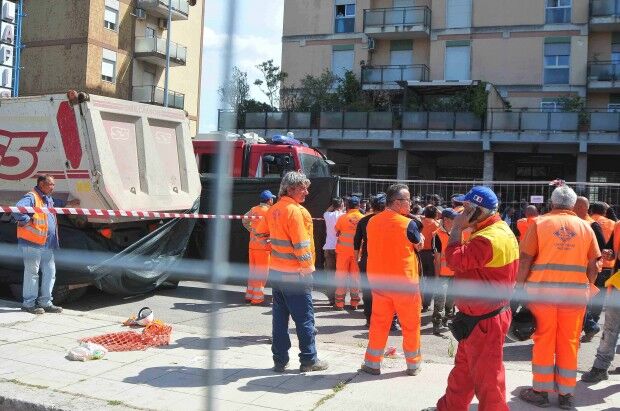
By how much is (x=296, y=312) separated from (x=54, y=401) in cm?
203

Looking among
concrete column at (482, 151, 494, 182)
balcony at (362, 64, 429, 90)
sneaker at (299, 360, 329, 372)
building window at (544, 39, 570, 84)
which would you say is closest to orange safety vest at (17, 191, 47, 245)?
sneaker at (299, 360, 329, 372)

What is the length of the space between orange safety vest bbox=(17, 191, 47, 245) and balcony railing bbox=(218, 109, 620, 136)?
15.4m

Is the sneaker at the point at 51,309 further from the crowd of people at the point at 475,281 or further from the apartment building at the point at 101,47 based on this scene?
the crowd of people at the point at 475,281

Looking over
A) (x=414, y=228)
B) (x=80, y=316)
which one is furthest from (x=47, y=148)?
(x=414, y=228)

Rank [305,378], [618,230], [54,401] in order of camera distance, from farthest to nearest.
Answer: [618,230] < [305,378] < [54,401]

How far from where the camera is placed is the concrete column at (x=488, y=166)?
25931 mm

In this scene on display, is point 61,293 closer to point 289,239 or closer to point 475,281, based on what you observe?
point 289,239

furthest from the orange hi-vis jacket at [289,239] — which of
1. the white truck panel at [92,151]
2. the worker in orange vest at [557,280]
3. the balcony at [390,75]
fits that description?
the balcony at [390,75]

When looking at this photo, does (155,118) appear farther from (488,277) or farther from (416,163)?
(416,163)

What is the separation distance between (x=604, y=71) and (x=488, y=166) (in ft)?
24.2

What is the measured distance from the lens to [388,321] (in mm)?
5508

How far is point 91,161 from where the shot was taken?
26.1 ft

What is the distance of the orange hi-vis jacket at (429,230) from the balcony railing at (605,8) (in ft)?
76.8

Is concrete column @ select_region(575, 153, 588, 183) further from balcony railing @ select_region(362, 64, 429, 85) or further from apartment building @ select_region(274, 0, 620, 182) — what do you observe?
balcony railing @ select_region(362, 64, 429, 85)
